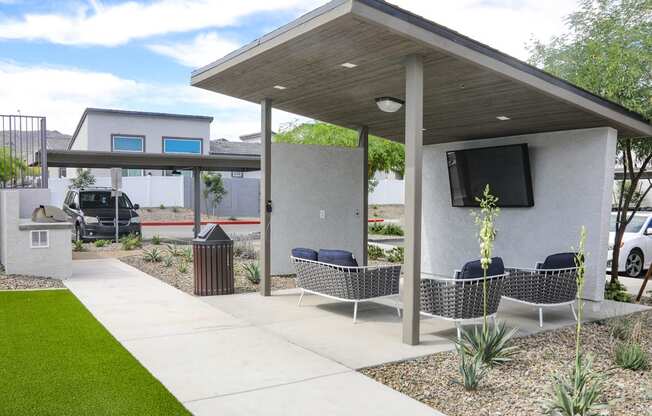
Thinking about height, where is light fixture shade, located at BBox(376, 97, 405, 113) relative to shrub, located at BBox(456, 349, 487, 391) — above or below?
above

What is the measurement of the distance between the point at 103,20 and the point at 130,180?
17.9 m

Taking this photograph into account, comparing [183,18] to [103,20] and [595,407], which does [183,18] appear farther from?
[595,407]

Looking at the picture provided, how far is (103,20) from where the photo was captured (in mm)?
14508

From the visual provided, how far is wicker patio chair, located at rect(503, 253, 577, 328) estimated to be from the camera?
687cm

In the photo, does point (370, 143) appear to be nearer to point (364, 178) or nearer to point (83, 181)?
point (364, 178)

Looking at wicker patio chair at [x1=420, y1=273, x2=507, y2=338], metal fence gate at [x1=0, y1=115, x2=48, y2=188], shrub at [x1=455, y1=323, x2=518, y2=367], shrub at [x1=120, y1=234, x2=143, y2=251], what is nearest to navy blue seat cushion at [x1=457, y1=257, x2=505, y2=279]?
wicker patio chair at [x1=420, y1=273, x2=507, y2=338]

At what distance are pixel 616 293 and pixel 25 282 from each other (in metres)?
9.64

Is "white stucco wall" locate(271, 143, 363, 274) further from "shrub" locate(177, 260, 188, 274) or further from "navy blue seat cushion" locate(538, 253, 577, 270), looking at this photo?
"navy blue seat cushion" locate(538, 253, 577, 270)

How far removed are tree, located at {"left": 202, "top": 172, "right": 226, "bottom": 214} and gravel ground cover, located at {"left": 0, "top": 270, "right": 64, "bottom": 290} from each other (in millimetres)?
20827

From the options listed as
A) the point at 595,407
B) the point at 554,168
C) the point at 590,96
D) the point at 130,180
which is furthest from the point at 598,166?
the point at 130,180

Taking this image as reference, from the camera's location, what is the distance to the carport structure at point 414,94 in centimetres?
561

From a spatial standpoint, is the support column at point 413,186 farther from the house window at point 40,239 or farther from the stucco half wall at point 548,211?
the house window at point 40,239

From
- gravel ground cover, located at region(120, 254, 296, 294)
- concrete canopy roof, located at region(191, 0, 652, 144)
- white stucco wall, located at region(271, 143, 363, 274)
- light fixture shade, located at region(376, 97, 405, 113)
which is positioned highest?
concrete canopy roof, located at region(191, 0, 652, 144)

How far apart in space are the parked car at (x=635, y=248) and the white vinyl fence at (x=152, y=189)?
25165 millimetres
